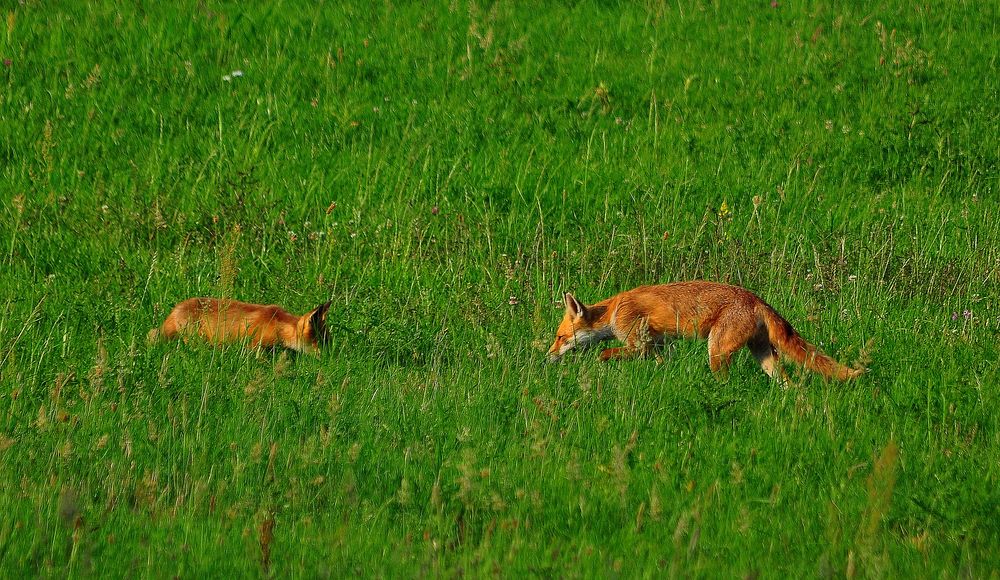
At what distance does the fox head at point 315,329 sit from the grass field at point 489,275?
101 mm

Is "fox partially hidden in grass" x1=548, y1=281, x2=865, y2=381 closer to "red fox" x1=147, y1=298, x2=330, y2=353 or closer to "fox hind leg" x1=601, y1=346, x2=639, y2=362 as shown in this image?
"fox hind leg" x1=601, y1=346, x2=639, y2=362

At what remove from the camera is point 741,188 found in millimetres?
9820

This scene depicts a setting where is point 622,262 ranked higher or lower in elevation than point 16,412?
lower

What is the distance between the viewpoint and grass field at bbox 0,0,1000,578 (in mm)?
4129

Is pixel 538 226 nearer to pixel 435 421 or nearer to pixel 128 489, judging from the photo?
pixel 435 421

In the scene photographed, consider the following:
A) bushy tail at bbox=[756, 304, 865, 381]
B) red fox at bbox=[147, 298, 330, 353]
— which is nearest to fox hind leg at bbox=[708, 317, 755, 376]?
bushy tail at bbox=[756, 304, 865, 381]

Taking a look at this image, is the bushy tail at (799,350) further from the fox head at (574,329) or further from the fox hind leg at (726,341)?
the fox head at (574,329)

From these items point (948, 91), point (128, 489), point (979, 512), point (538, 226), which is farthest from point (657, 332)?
point (948, 91)

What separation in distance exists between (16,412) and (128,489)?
3.39 feet

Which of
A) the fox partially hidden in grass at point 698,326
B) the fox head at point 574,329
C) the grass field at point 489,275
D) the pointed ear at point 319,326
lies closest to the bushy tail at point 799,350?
the fox partially hidden in grass at point 698,326

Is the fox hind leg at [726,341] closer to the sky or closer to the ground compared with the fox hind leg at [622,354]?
closer to the sky

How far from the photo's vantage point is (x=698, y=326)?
6625 mm

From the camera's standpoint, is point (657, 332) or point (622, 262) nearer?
point (657, 332)

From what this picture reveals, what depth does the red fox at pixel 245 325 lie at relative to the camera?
6.54m
